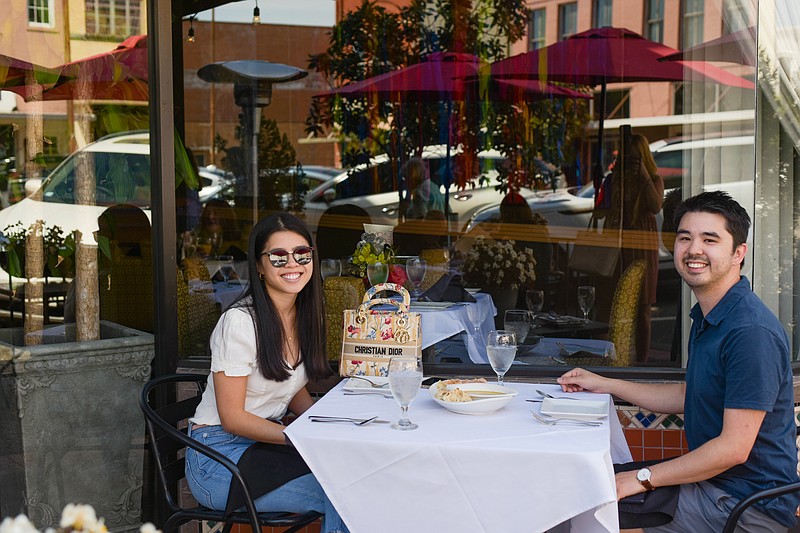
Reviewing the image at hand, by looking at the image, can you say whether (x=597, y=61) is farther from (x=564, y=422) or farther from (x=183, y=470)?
(x=564, y=422)

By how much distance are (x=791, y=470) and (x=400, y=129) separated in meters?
6.74

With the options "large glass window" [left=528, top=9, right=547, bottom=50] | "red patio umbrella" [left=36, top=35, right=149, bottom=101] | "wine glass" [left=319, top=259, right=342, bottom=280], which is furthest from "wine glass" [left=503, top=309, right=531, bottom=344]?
"large glass window" [left=528, top=9, right=547, bottom=50]

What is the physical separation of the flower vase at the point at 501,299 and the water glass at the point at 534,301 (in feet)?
0.29

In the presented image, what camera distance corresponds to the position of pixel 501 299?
15.0 feet

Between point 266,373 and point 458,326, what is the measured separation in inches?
51.1

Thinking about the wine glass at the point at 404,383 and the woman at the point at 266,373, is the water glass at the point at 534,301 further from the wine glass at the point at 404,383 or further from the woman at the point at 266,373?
the wine glass at the point at 404,383

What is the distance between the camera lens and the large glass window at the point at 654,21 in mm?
10961

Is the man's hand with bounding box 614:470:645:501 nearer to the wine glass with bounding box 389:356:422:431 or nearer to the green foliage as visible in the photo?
the wine glass with bounding box 389:356:422:431

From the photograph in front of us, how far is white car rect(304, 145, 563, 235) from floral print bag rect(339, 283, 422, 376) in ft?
17.9

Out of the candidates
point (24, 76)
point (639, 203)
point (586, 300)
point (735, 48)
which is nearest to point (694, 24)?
point (735, 48)

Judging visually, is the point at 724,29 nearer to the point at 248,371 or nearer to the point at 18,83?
the point at 248,371

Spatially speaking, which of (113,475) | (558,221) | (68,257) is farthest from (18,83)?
(558,221)

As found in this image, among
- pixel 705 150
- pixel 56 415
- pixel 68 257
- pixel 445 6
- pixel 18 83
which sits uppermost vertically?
pixel 445 6

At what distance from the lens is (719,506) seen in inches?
89.7
